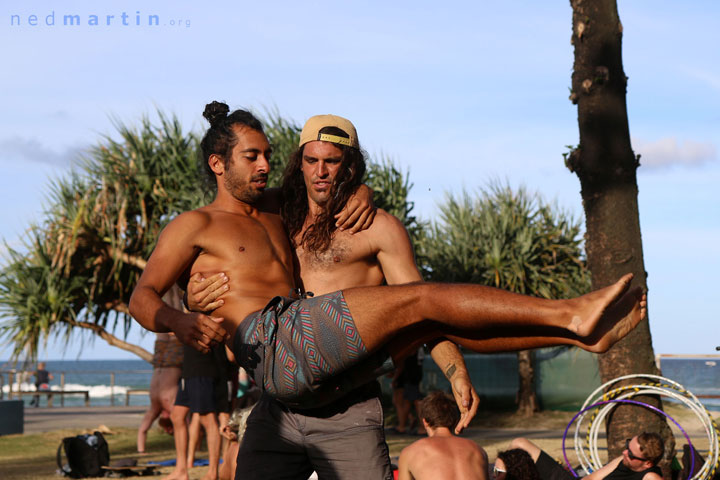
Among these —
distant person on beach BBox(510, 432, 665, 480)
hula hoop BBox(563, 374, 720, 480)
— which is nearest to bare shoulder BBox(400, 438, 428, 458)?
distant person on beach BBox(510, 432, 665, 480)

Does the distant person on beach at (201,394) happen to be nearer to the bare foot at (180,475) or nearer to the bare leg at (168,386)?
the bare foot at (180,475)

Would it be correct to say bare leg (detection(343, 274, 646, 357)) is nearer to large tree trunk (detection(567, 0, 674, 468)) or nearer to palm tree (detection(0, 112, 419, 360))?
large tree trunk (detection(567, 0, 674, 468))

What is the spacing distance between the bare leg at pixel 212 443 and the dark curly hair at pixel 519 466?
12.3ft

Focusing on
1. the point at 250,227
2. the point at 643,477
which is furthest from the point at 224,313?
the point at 643,477

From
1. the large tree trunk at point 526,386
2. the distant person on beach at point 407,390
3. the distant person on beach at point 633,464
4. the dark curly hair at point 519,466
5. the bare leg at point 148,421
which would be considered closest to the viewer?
the dark curly hair at point 519,466

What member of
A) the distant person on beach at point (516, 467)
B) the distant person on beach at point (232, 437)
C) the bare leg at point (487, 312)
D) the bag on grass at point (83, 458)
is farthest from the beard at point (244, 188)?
the bag on grass at point (83, 458)

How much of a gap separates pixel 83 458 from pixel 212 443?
2.06 meters

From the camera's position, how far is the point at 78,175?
1817 cm

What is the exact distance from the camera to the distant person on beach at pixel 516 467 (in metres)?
6.57

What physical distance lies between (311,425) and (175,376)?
32.8 feet

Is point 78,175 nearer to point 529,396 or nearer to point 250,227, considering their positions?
point 529,396

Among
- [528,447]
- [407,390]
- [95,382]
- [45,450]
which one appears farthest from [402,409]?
[95,382]

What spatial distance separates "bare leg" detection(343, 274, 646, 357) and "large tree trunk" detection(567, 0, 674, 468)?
5.92 metres

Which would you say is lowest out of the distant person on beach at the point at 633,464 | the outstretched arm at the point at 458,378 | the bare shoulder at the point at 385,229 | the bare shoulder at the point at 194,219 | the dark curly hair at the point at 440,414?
the distant person on beach at the point at 633,464
